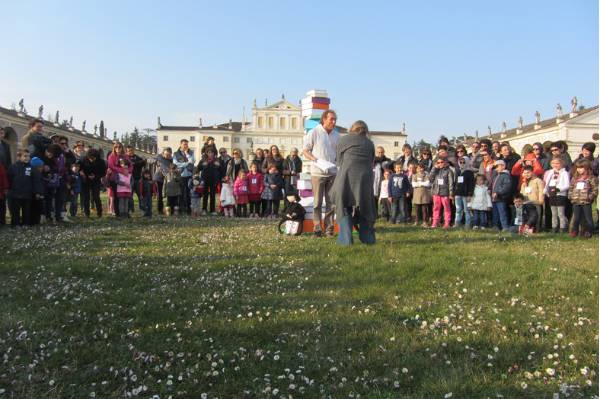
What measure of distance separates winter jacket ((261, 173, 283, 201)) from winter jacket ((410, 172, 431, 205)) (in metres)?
4.32

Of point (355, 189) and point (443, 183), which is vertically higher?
point (443, 183)

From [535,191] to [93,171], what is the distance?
37.9 ft

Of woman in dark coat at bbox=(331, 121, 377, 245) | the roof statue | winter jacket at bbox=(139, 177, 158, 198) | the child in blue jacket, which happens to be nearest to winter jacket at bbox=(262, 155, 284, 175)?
winter jacket at bbox=(139, 177, 158, 198)

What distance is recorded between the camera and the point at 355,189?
25.6ft

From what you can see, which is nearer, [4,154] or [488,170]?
[4,154]

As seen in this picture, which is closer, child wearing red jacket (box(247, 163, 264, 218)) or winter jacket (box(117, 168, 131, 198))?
winter jacket (box(117, 168, 131, 198))

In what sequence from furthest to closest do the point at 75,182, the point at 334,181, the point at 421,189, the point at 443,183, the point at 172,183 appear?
the point at 172,183 < the point at 75,182 < the point at 421,189 < the point at 443,183 < the point at 334,181

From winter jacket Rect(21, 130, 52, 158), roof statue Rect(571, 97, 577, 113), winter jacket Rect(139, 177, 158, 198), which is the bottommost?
winter jacket Rect(139, 177, 158, 198)

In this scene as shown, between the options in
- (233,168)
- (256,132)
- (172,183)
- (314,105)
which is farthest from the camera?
(256,132)

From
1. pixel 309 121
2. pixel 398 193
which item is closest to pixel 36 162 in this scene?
pixel 309 121

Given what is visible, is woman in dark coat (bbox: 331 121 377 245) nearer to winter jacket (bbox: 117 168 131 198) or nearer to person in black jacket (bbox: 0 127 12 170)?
winter jacket (bbox: 117 168 131 198)

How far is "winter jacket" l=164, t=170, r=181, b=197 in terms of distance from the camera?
14922 millimetres

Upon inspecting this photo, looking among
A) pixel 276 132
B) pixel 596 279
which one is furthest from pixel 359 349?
pixel 276 132

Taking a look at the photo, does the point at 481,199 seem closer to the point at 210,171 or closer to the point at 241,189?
the point at 241,189
